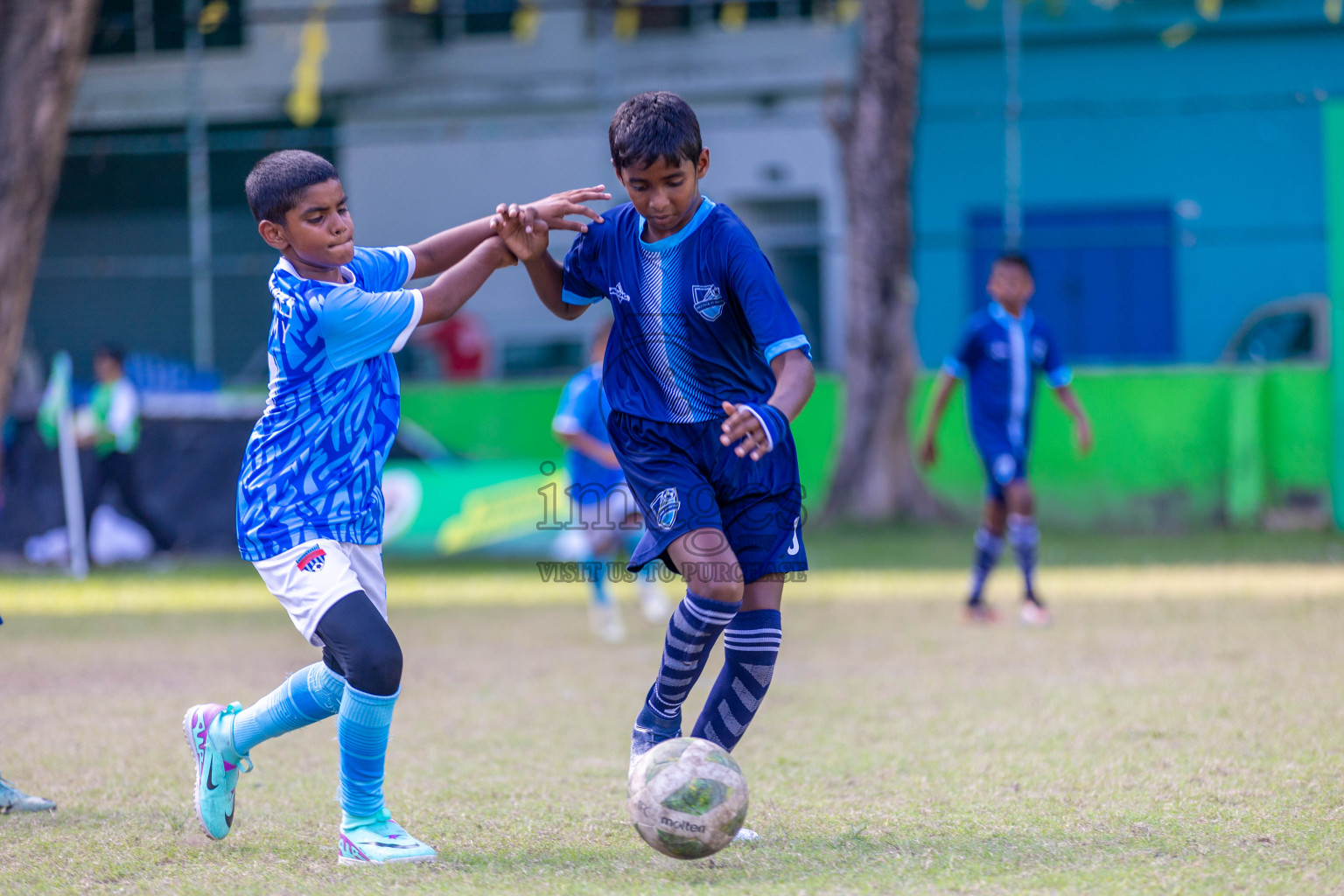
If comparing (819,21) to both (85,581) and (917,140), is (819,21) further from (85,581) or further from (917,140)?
(85,581)

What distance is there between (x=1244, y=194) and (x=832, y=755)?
677 inches

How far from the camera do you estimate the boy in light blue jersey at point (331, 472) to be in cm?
375

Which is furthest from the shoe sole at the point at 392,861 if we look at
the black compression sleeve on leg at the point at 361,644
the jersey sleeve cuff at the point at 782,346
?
the jersey sleeve cuff at the point at 782,346

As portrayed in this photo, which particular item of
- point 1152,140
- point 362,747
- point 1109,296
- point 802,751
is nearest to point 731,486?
point 362,747

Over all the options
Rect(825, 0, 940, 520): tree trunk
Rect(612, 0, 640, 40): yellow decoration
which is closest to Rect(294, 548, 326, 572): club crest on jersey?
Rect(825, 0, 940, 520): tree trunk

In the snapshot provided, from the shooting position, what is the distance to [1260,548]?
483 inches

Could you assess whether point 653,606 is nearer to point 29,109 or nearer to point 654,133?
point 29,109

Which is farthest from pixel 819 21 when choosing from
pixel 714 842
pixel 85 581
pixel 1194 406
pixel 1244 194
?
pixel 714 842

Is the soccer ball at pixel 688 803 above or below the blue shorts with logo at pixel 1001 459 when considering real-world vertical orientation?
below

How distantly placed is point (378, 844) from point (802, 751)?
1.88 m

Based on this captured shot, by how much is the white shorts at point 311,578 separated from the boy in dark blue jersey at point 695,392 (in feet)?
2.48

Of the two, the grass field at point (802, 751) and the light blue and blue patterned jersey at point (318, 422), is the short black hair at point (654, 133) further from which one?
the grass field at point (802, 751)

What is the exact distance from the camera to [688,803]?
3.55 meters

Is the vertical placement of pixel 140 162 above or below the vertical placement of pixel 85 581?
above
